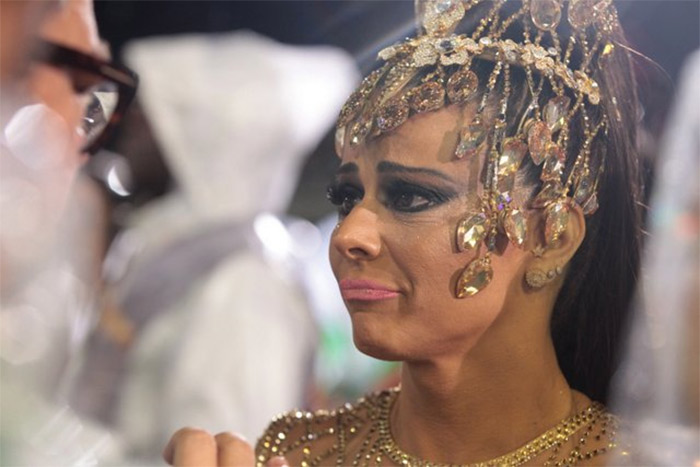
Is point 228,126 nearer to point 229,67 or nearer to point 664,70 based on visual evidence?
point 229,67

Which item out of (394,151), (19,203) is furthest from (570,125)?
(19,203)

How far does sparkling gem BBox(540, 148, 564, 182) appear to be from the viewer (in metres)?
1.22

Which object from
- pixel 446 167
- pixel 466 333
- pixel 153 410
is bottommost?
pixel 153 410

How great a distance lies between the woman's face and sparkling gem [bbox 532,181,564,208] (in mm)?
63

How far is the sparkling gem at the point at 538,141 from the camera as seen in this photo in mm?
1210

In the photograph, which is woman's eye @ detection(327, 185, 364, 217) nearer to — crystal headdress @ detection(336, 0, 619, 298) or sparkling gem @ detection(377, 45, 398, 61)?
crystal headdress @ detection(336, 0, 619, 298)

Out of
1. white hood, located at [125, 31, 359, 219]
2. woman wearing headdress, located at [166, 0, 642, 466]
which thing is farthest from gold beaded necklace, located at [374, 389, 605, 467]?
white hood, located at [125, 31, 359, 219]

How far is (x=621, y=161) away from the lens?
4.21 ft

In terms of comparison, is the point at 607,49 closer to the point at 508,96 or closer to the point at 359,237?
the point at 508,96

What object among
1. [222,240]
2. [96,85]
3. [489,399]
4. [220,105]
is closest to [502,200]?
[489,399]

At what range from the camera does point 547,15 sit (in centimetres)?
126

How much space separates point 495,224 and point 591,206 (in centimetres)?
13

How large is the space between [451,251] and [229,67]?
5.38ft

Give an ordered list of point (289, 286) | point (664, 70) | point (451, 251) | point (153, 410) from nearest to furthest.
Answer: point (451, 251), point (664, 70), point (153, 410), point (289, 286)
